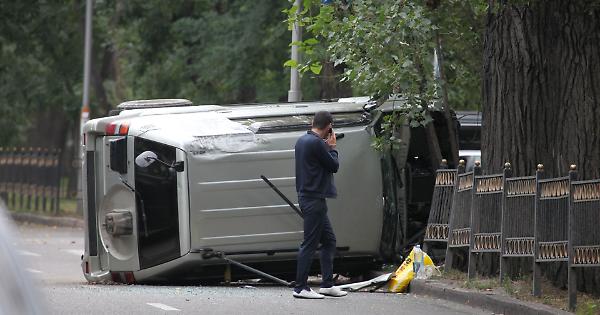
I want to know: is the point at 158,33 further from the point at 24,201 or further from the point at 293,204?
the point at 293,204

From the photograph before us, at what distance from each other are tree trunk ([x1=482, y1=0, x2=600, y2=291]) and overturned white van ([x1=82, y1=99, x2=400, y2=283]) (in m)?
1.63

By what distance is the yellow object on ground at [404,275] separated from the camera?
13.4 meters

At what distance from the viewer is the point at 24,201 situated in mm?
34750

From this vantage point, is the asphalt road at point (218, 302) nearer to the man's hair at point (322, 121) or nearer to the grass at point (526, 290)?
the grass at point (526, 290)

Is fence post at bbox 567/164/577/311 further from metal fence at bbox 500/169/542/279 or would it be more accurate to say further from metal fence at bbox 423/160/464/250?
metal fence at bbox 423/160/464/250

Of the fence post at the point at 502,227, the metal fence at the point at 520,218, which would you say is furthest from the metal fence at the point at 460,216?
the fence post at the point at 502,227

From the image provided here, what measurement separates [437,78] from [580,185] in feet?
16.0

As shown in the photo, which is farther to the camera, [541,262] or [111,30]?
[111,30]

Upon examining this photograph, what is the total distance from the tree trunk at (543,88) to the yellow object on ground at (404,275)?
1174 mm

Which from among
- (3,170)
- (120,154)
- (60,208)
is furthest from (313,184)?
(3,170)

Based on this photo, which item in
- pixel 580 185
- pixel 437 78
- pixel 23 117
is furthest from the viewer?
pixel 23 117

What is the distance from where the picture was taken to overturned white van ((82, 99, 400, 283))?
13578mm

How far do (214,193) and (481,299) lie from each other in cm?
328

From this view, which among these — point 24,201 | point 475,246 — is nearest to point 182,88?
point 24,201
